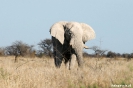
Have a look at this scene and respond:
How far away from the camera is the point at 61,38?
9.13m

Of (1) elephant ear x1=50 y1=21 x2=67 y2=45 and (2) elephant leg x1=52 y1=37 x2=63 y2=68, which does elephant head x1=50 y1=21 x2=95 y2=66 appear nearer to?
(1) elephant ear x1=50 y1=21 x2=67 y2=45

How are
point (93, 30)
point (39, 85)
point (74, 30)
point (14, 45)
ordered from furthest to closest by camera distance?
1. point (14, 45)
2. point (93, 30)
3. point (74, 30)
4. point (39, 85)

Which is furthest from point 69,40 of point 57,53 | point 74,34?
point 57,53

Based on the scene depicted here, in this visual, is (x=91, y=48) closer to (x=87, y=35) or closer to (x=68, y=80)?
(x=87, y=35)

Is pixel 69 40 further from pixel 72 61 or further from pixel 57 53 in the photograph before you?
pixel 72 61

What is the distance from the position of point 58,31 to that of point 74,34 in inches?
25.8

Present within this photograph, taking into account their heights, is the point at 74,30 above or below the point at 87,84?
above

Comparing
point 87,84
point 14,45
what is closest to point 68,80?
point 87,84

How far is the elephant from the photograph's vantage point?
344 inches

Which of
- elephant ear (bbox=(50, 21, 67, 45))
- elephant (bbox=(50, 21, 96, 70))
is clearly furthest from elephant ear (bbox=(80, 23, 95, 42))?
elephant ear (bbox=(50, 21, 67, 45))

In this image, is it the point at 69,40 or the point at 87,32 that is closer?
the point at 69,40

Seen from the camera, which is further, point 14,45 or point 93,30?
point 14,45

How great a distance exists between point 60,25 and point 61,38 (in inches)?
26.2

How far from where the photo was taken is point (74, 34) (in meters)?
8.84
